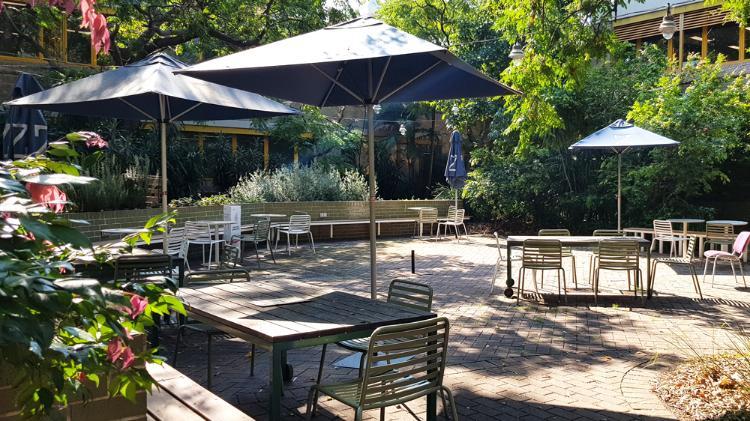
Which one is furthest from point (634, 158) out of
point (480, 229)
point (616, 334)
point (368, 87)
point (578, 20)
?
point (368, 87)

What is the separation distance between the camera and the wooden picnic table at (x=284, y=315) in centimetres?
317

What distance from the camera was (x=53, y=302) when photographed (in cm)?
110

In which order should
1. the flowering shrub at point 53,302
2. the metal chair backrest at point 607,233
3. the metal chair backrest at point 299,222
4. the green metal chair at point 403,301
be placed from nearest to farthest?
the flowering shrub at point 53,302 < the green metal chair at point 403,301 < the metal chair backrest at point 607,233 < the metal chair backrest at point 299,222

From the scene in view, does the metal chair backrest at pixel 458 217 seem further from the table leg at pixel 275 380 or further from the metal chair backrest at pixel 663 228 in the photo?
the table leg at pixel 275 380

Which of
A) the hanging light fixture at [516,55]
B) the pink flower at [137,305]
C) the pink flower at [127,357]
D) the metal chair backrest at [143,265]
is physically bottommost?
the metal chair backrest at [143,265]

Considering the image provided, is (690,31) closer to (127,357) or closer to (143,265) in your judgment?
(143,265)

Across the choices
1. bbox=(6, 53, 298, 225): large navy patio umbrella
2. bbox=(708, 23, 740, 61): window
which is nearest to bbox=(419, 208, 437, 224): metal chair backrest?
bbox=(6, 53, 298, 225): large navy patio umbrella

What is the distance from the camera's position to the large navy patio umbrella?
609 centimetres

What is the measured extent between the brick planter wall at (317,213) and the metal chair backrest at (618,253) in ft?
23.5

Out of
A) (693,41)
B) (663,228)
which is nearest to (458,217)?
(663,228)

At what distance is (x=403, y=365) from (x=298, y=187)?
43.4 ft

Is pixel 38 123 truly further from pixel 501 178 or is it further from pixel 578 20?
pixel 501 178

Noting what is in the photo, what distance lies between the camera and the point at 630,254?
25.2 ft

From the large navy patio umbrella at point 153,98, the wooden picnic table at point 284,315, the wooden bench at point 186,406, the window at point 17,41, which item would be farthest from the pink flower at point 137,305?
the window at point 17,41
